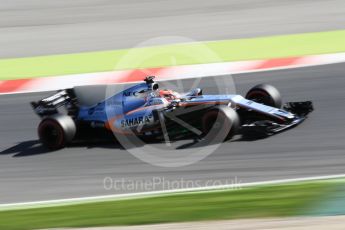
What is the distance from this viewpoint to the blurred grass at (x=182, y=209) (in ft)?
22.7

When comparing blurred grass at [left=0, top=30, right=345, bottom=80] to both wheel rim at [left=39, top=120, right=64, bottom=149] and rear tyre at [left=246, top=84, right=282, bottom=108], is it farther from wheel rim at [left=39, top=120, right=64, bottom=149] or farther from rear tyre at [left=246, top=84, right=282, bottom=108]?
wheel rim at [left=39, top=120, right=64, bottom=149]

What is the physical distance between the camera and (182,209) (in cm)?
716

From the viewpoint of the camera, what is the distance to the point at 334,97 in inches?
435

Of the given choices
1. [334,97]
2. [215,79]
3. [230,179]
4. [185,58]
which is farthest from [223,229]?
[185,58]

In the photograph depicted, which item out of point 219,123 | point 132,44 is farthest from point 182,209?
point 132,44

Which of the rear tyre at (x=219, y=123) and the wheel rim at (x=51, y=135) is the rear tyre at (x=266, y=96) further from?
the wheel rim at (x=51, y=135)

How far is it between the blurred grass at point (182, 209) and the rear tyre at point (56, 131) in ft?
7.16

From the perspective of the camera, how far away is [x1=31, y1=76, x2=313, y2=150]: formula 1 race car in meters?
9.48

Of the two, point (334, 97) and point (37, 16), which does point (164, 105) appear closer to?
point (334, 97)

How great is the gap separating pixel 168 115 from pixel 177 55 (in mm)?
5161

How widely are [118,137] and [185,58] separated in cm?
469

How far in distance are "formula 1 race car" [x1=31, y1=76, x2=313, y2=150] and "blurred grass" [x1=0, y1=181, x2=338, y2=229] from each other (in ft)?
5.84

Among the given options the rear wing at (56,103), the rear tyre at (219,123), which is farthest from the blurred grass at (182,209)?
the rear wing at (56,103)

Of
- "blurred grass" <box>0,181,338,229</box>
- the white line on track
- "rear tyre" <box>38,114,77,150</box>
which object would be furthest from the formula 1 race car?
"blurred grass" <box>0,181,338,229</box>
